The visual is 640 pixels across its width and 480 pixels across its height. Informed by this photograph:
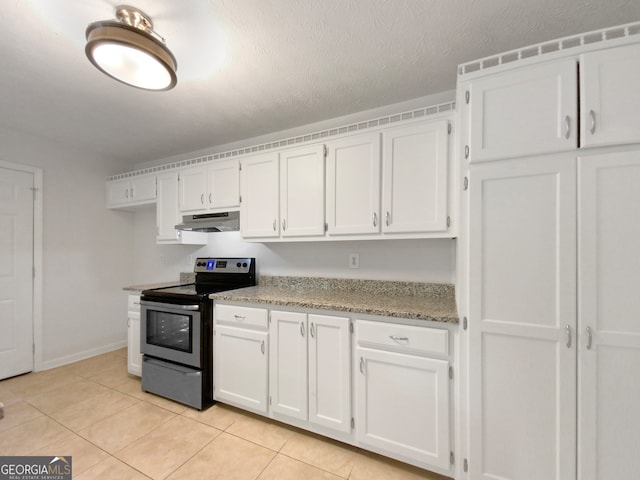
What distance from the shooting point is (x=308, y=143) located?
214 cm

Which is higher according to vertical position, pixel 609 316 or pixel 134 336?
pixel 609 316

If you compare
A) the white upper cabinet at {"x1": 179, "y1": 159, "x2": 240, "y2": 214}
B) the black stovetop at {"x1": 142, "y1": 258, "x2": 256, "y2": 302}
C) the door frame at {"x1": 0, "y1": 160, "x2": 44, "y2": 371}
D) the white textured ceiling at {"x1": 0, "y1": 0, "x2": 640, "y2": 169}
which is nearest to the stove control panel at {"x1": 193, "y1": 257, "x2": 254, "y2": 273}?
the black stovetop at {"x1": 142, "y1": 258, "x2": 256, "y2": 302}

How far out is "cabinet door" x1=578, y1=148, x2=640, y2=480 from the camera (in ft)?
3.63

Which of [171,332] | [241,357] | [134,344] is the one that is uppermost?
[171,332]

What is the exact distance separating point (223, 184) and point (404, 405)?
88.0 inches

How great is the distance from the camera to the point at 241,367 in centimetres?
207

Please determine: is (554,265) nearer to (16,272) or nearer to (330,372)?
(330,372)

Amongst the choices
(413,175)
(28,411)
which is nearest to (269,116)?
(413,175)

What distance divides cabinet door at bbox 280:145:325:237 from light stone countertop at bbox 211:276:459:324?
520 millimetres

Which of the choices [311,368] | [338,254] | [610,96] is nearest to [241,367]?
[311,368]

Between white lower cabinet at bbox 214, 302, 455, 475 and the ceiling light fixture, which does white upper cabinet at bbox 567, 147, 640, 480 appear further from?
the ceiling light fixture

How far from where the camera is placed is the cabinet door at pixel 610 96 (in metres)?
1.10

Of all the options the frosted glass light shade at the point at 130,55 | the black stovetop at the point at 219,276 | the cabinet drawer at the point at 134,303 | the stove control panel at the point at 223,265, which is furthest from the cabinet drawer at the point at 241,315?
the frosted glass light shade at the point at 130,55

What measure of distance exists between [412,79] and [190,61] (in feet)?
4.75
